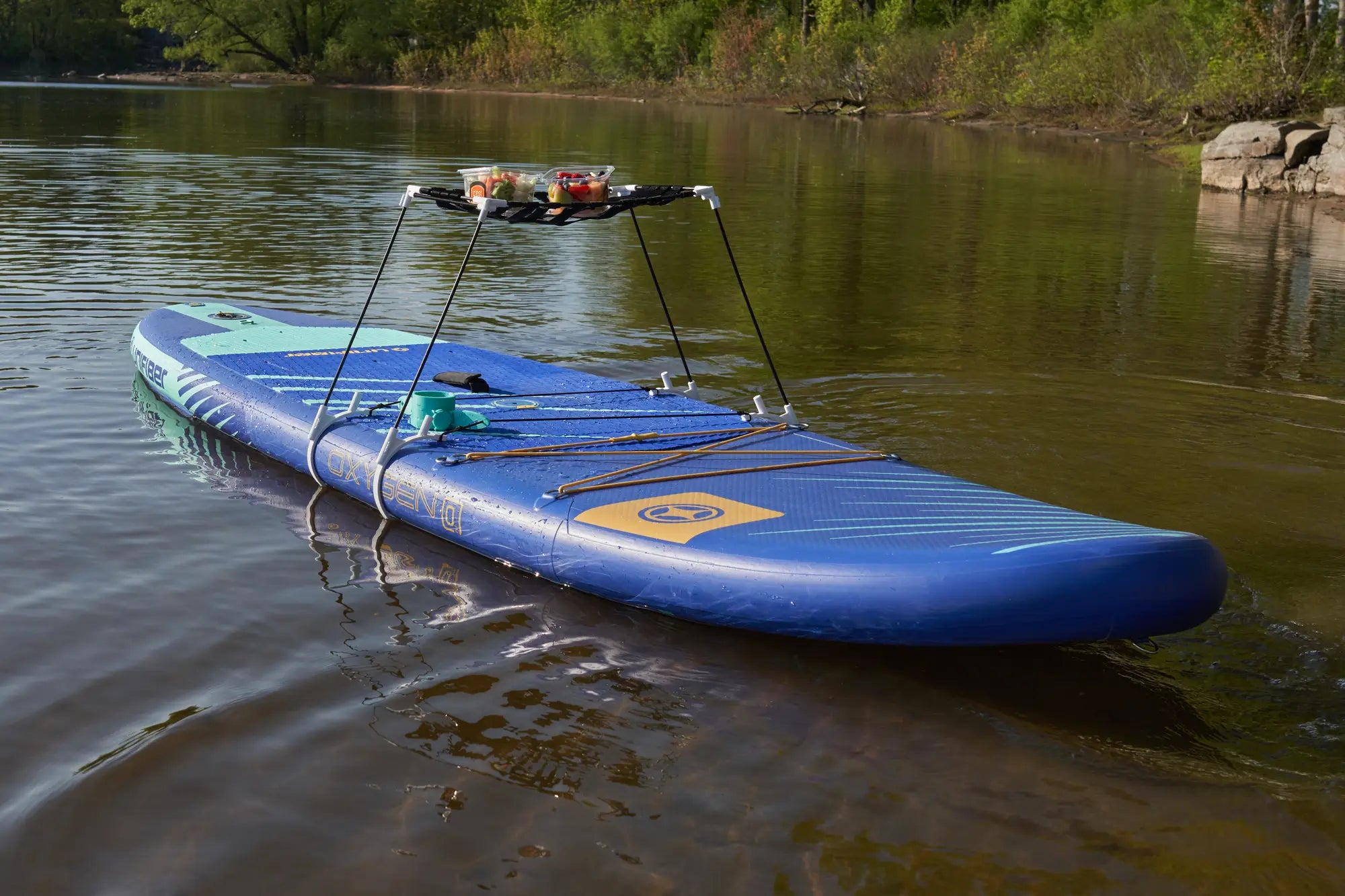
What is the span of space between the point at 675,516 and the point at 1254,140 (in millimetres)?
20265

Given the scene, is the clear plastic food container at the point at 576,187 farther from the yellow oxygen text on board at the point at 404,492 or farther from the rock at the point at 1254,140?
the rock at the point at 1254,140

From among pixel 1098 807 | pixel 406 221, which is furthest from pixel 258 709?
pixel 406 221

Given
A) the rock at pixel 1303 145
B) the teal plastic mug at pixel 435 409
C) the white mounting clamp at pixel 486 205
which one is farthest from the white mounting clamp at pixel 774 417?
the rock at pixel 1303 145

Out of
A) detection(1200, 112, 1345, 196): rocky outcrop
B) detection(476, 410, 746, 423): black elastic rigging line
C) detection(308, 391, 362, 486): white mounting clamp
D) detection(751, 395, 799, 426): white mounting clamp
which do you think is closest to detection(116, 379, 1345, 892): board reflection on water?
detection(308, 391, 362, 486): white mounting clamp

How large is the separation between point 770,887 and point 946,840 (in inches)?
23.1

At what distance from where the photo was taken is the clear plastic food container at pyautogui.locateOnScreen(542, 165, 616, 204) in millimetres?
6395

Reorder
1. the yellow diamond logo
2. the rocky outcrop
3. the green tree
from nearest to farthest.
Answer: the yellow diamond logo
the rocky outcrop
the green tree

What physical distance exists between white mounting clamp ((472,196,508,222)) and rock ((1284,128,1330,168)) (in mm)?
19202

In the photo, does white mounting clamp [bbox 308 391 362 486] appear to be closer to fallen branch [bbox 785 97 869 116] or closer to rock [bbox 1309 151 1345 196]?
rock [bbox 1309 151 1345 196]

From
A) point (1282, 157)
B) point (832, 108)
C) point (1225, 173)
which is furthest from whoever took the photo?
point (832, 108)

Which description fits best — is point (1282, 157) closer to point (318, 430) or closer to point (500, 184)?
point (500, 184)

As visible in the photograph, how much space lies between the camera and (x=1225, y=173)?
22.8 m

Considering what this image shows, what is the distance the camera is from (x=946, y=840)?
397cm

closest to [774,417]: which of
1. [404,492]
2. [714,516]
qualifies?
[714,516]
